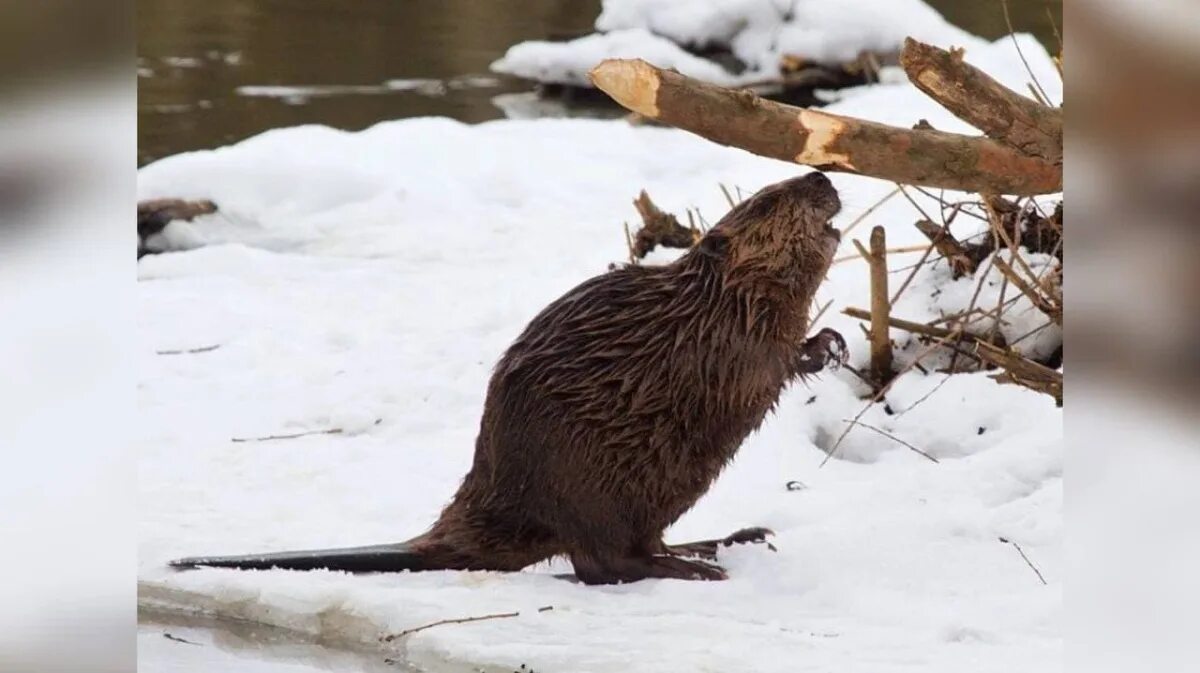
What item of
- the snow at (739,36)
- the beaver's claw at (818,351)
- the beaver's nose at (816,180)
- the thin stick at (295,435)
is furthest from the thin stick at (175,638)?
the snow at (739,36)

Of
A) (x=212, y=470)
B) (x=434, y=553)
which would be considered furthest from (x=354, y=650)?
(x=212, y=470)

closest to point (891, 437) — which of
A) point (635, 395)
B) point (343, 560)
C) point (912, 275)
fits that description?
point (912, 275)

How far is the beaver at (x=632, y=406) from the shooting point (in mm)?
2424

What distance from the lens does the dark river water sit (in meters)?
8.00

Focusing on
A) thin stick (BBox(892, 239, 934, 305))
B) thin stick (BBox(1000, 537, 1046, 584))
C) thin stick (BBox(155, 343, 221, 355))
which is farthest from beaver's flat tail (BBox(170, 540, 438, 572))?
thin stick (BBox(155, 343, 221, 355))

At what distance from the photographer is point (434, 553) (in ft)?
8.24

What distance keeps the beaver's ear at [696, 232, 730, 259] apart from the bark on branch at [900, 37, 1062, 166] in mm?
497

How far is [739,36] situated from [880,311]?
5.72m

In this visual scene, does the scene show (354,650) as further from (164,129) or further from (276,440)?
(164,129)

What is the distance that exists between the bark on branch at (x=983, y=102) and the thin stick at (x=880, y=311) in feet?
2.94

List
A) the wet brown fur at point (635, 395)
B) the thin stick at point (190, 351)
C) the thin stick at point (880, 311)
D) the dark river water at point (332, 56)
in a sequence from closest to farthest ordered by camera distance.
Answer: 1. the wet brown fur at point (635, 395)
2. the thin stick at point (880, 311)
3. the thin stick at point (190, 351)
4. the dark river water at point (332, 56)

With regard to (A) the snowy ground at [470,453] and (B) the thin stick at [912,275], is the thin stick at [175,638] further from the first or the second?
(B) the thin stick at [912,275]

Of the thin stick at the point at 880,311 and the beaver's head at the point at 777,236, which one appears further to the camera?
the thin stick at the point at 880,311

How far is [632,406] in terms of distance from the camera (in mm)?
2441
